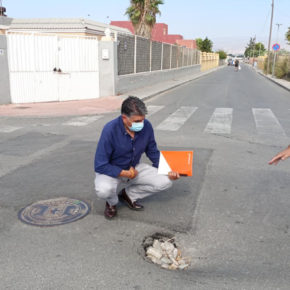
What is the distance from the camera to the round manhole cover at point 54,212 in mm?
3757

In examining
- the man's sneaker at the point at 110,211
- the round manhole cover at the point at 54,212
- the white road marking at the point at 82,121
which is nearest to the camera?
the round manhole cover at the point at 54,212

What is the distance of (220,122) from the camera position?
9.79 metres

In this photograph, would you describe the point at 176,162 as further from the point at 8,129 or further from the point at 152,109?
the point at 152,109

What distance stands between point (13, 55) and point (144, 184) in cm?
1020

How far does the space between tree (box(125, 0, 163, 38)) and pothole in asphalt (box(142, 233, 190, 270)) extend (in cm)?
2682

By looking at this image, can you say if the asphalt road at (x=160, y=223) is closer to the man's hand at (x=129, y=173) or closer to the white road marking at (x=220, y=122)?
the man's hand at (x=129, y=173)

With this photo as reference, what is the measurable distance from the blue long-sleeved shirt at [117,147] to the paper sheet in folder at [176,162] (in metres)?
0.29

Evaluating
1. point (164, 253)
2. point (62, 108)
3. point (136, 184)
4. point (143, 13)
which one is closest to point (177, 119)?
point (62, 108)

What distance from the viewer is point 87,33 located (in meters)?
25.0

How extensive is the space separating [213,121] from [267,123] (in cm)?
149

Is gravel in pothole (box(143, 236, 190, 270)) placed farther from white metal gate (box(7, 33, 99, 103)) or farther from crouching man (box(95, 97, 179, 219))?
white metal gate (box(7, 33, 99, 103))

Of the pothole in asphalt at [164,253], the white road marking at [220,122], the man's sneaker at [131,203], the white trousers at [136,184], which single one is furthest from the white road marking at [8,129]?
the pothole in asphalt at [164,253]

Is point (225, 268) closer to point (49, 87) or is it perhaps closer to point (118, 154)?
point (118, 154)

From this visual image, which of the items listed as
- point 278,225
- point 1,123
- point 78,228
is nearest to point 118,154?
point 78,228
